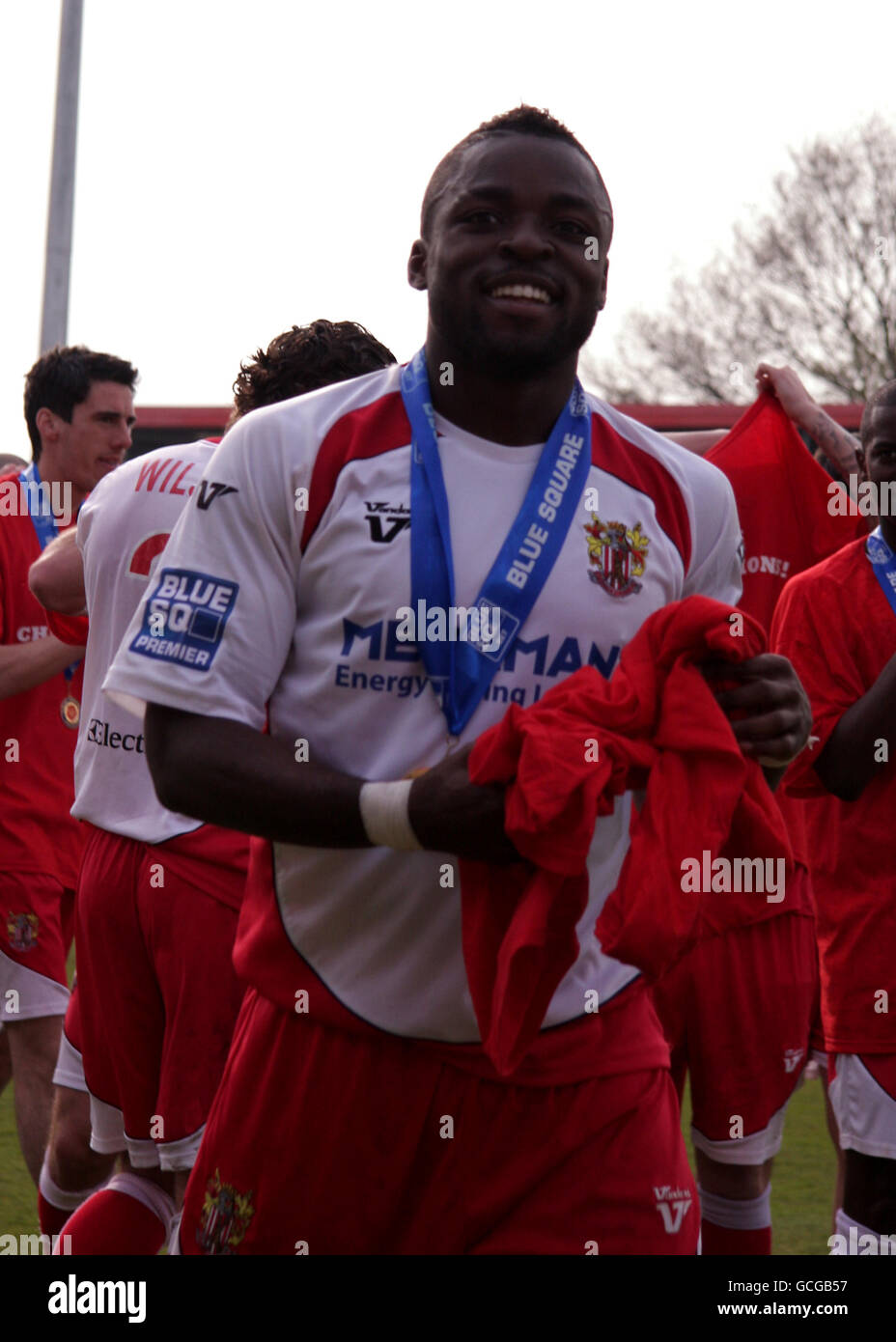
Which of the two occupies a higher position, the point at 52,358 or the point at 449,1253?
the point at 52,358

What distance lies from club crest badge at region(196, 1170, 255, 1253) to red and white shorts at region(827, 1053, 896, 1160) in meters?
2.00

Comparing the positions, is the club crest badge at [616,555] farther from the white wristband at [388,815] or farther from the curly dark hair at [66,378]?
the curly dark hair at [66,378]

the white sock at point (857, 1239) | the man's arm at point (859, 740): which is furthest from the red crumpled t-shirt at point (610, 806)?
the white sock at point (857, 1239)

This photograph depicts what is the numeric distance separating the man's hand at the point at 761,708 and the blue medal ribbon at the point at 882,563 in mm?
1894

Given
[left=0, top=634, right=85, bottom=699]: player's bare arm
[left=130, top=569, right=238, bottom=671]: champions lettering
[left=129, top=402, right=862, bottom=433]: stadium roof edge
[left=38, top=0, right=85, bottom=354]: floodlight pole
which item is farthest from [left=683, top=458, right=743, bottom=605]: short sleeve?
[left=129, top=402, right=862, bottom=433]: stadium roof edge

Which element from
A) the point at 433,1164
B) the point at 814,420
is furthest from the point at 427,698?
the point at 814,420

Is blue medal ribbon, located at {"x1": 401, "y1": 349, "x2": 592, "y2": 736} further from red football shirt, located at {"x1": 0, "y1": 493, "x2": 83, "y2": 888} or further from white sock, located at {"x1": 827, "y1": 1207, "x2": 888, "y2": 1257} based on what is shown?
red football shirt, located at {"x1": 0, "y1": 493, "x2": 83, "y2": 888}

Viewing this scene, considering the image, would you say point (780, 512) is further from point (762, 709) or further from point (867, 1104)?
point (762, 709)

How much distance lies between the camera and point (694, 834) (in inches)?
94.2
